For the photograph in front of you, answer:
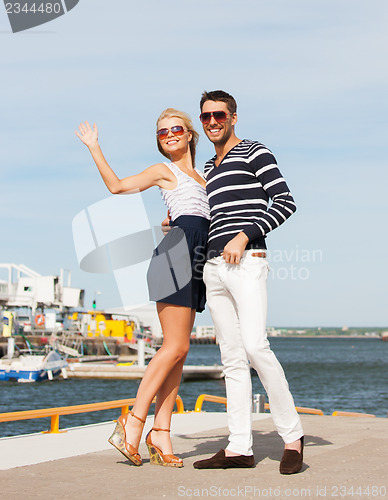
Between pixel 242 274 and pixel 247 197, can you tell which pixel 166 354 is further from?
pixel 247 197

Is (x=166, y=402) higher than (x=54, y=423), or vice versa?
(x=166, y=402)

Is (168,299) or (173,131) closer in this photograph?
(168,299)

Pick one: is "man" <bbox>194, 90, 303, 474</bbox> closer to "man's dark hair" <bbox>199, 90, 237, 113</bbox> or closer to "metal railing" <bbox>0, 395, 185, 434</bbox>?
"man's dark hair" <bbox>199, 90, 237, 113</bbox>

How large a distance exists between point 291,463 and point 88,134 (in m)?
2.24

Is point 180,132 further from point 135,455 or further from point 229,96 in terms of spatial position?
point 135,455

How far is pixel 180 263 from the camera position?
4.54 metres

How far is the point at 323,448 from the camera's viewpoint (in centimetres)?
507

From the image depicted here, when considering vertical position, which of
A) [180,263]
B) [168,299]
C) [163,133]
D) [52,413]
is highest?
[163,133]

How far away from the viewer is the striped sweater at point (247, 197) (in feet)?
14.4

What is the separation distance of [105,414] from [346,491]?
79.4 feet

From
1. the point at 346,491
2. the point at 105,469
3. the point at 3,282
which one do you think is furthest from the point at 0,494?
the point at 3,282

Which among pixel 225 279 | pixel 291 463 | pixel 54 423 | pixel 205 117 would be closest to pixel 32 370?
pixel 54 423

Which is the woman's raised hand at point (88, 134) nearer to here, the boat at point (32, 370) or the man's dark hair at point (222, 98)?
the man's dark hair at point (222, 98)

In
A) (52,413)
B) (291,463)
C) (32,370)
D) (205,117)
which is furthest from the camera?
(32,370)
